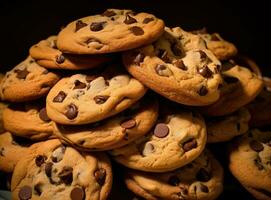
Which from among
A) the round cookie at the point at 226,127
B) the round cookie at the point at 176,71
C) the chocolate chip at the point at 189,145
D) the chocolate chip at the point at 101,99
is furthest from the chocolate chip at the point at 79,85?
the round cookie at the point at 226,127

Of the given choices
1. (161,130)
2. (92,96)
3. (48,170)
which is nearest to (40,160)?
(48,170)

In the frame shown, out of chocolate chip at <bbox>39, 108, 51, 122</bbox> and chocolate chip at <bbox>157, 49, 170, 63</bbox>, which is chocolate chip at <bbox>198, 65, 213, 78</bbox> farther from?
chocolate chip at <bbox>39, 108, 51, 122</bbox>

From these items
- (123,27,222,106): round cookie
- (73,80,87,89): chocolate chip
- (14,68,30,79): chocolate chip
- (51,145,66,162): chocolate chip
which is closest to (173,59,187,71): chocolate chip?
(123,27,222,106): round cookie

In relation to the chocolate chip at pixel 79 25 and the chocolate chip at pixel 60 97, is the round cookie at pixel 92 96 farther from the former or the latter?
the chocolate chip at pixel 79 25

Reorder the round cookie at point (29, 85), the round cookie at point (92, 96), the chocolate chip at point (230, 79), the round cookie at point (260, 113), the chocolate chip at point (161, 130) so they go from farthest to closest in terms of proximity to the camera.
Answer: the round cookie at point (260, 113)
the chocolate chip at point (230, 79)
the round cookie at point (29, 85)
the chocolate chip at point (161, 130)
the round cookie at point (92, 96)

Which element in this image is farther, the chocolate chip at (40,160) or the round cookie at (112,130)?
the chocolate chip at (40,160)

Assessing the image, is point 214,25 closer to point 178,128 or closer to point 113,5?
point 113,5

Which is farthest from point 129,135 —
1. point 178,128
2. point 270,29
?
point 270,29
